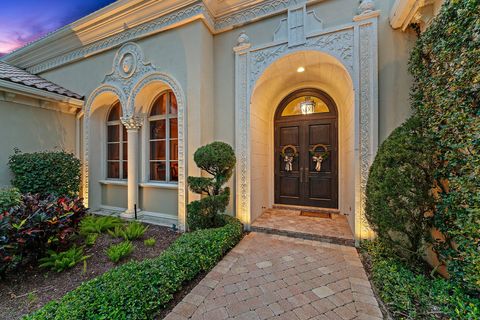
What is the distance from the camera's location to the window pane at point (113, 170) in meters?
5.75

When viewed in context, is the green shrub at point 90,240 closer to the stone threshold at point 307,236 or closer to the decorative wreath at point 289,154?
the stone threshold at point 307,236

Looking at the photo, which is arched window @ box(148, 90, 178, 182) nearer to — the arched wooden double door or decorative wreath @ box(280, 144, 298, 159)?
the arched wooden double door

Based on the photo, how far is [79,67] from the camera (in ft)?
18.6

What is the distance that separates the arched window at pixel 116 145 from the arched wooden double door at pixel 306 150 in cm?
442

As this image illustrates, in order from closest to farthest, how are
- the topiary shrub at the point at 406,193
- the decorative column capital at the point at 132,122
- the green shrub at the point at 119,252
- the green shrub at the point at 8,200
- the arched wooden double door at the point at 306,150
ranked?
the topiary shrub at the point at 406,193 < the green shrub at the point at 119,252 < the green shrub at the point at 8,200 < the decorative column capital at the point at 132,122 < the arched wooden double door at the point at 306,150

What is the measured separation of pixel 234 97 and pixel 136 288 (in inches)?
145

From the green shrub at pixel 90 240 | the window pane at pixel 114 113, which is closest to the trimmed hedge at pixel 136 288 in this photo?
the green shrub at pixel 90 240

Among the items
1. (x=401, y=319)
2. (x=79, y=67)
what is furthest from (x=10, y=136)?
(x=401, y=319)

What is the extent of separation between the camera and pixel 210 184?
359 cm

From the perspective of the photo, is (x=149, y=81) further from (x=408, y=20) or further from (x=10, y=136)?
(x=408, y=20)

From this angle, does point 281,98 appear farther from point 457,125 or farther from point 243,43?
point 457,125

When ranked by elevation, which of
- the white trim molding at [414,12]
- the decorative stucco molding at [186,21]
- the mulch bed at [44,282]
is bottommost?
the mulch bed at [44,282]

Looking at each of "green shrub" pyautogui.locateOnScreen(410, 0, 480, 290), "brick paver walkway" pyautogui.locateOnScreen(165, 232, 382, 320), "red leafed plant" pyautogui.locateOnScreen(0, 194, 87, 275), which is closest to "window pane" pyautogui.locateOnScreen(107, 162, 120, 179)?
"red leafed plant" pyautogui.locateOnScreen(0, 194, 87, 275)

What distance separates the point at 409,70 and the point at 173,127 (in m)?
4.74
